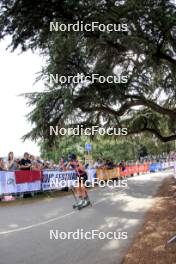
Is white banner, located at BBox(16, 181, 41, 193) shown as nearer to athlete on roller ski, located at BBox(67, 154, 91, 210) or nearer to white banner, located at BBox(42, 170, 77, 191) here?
white banner, located at BBox(42, 170, 77, 191)

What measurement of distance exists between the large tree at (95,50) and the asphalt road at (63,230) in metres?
3.52

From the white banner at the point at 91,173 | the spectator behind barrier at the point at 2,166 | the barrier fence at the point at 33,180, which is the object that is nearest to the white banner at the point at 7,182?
the barrier fence at the point at 33,180

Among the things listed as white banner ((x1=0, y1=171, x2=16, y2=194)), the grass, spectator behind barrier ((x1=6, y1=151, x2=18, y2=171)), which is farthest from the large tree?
the grass

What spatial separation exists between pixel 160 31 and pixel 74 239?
590 centimetres

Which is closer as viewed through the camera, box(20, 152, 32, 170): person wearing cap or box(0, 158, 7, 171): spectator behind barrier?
box(0, 158, 7, 171): spectator behind barrier

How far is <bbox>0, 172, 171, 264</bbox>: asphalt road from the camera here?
7.04m

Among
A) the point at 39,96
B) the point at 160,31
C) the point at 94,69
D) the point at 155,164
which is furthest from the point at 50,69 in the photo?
the point at 155,164

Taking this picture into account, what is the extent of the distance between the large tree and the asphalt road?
3522 millimetres

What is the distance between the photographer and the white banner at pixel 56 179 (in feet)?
63.2

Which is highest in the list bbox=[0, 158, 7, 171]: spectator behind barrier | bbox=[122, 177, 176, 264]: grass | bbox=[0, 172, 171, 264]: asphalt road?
bbox=[0, 158, 7, 171]: spectator behind barrier

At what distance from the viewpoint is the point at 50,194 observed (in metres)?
19.1

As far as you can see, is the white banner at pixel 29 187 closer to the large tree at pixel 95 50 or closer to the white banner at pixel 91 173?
the large tree at pixel 95 50

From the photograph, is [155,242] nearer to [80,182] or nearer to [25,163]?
[80,182]

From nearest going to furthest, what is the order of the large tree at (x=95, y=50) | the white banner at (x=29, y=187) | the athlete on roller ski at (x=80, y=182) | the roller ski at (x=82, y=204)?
the large tree at (x=95, y=50) < the roller ski at (x=82, y=204) < the athlete on roller ski at (x=80, y=182) < the white banner at (x=29, y=187)
